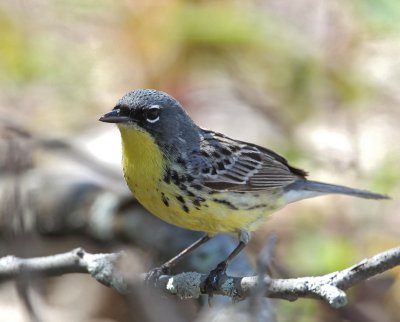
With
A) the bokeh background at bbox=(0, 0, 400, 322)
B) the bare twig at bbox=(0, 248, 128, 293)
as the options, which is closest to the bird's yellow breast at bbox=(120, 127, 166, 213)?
the bare twig at bbox=(0, 248, 128, 293)

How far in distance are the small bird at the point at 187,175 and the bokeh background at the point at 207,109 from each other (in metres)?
0.41

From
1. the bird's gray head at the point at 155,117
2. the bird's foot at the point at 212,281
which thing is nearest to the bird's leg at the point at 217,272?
the bird's foot at the point at 212,281

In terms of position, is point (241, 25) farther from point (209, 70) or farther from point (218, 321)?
point (218, 321)

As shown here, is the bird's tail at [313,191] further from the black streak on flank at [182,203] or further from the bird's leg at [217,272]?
the black streak on flank at [182,203]

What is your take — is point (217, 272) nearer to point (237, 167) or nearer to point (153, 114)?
point (153, 114)

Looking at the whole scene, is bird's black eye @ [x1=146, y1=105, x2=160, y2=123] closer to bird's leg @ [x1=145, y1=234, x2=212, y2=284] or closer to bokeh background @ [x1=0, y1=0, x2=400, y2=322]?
bird's leg @ [x1=145, y1=234, x2=212, y2=284]

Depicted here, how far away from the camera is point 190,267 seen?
4406mm

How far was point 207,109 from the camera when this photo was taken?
7.11m

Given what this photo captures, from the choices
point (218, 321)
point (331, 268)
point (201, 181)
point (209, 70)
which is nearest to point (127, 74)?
point (209, 70)

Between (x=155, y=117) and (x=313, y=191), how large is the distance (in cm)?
116

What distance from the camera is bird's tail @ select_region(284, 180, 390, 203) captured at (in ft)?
14.9

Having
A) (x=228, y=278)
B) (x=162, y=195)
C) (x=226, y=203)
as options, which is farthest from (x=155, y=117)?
(x=228, y=278)

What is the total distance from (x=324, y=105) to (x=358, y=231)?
4.79 ft

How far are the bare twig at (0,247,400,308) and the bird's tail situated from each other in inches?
48.5
